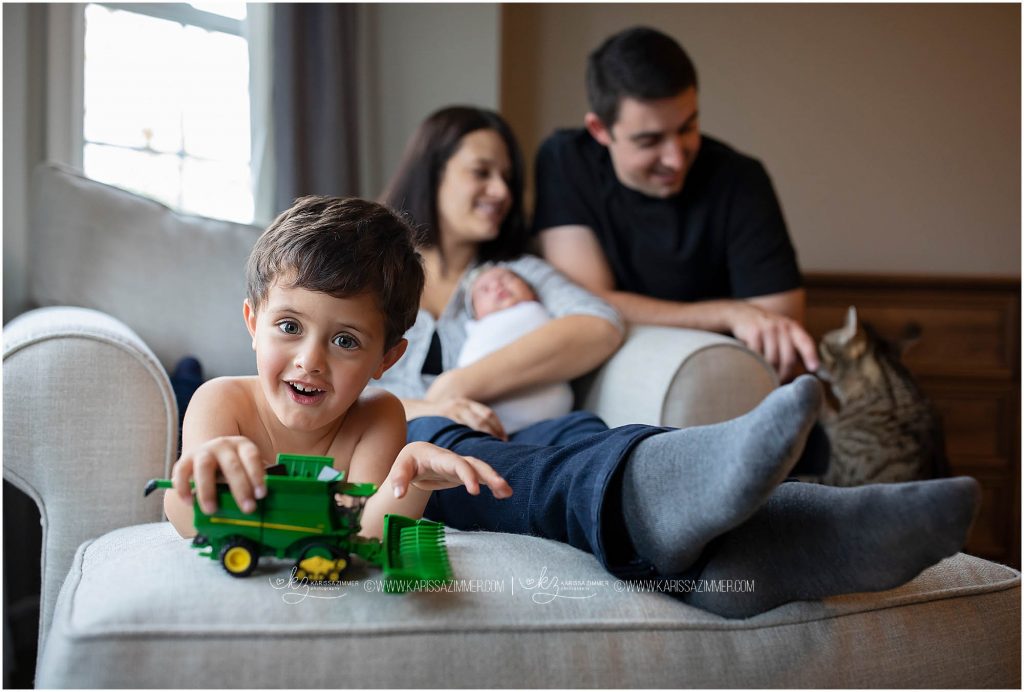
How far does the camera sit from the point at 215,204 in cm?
276

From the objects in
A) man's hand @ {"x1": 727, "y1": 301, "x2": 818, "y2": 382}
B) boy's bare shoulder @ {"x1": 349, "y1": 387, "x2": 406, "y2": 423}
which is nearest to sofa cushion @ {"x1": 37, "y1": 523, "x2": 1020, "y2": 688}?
boy's bare shoulder @ {"x1": 349, "y1": 387, "x2": 406, "y2": 423}

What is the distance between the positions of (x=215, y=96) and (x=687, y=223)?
4.88 ft

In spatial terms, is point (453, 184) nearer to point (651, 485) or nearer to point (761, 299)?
point (761, 299)

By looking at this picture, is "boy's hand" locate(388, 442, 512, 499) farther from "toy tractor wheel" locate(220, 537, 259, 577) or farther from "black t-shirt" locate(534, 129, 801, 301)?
"black t-shirt" locate(534, 129, 801, 301)

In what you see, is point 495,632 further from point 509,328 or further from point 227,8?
point 227,8

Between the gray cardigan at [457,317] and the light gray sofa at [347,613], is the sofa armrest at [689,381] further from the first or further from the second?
the light gray sofa at [347,613]

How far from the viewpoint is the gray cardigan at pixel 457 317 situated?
6.01ft

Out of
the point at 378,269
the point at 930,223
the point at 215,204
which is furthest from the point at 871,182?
the point at 378,269

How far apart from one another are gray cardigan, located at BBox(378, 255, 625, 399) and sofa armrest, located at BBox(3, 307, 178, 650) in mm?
638

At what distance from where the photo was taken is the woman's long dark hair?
6.68 ft

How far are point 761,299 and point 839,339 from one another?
416 millimetres

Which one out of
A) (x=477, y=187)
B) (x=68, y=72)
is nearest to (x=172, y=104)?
(x=68, y=72)

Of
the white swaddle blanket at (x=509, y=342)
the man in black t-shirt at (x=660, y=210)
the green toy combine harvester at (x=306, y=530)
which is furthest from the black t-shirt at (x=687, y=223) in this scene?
the green toy combine harvester at (x=306, y=530)

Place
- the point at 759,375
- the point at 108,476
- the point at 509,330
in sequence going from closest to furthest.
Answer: the point at 108,476
the point at 759,375
the point at 509,330
